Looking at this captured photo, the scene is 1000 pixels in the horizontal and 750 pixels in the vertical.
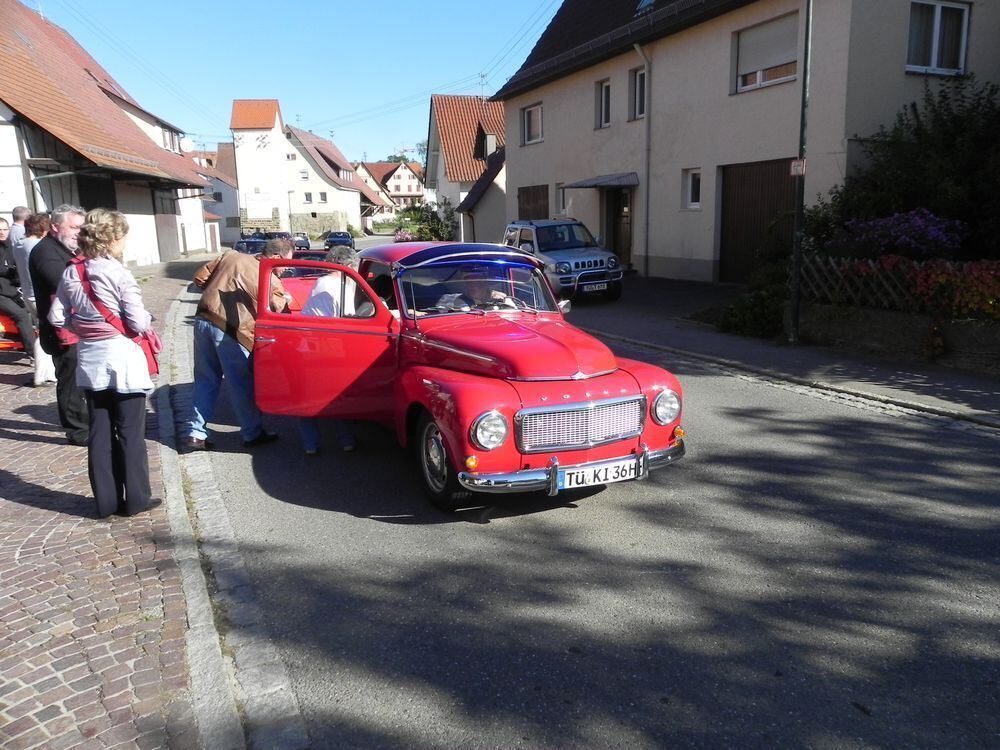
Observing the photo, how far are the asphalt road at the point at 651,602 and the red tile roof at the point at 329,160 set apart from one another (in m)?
77.8

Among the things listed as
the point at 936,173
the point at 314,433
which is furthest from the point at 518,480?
the point at 936,173

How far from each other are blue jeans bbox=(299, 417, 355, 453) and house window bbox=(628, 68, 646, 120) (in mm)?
17797

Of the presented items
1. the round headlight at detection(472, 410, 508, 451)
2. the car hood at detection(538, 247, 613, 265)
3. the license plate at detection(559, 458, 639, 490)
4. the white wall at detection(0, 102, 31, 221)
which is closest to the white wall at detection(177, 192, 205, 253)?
the white wall at detection(0, 102, 31, 221)

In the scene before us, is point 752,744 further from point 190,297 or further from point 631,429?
point 190,297

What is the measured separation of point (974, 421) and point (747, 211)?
11.2 meters

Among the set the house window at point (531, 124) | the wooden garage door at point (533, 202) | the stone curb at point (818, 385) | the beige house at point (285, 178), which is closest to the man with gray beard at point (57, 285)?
the stone curb at point (818, 385)

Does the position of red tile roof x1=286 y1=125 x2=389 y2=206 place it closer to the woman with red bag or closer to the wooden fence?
the wooden fence

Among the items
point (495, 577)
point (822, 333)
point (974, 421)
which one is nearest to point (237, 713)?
point (495, 577)

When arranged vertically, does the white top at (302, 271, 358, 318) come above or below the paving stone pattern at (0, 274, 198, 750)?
above

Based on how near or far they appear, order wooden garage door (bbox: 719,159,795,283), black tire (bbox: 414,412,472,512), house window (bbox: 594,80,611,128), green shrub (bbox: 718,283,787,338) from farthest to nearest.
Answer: house window (bbox: 594,80,611,128) → wooden garage door (bbox: 719,159,795,283) → green shrub (bbox: 718,283,787,338) → black tire (bbox: 414,412,472,512)

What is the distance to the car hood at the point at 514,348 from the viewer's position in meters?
5.11

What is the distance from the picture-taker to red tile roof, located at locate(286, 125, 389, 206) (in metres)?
79.2

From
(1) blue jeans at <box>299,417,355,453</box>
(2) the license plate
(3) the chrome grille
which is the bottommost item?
(1) blue jeans at <box>299,417,355,453</box>

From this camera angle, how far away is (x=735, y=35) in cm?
1778
